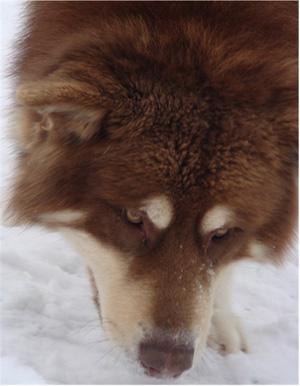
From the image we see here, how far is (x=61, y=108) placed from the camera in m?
2.34

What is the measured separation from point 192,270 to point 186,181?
45 centimetres

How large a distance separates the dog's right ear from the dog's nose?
1.07m

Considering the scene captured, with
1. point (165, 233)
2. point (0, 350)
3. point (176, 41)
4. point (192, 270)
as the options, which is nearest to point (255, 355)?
point (192, 270)

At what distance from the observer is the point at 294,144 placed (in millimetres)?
2600

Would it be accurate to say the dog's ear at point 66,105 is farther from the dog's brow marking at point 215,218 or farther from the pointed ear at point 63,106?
the dog's brow marking at point 215,218

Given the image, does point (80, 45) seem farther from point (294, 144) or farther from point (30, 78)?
point (294, 144)

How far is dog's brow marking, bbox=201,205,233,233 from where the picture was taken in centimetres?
250

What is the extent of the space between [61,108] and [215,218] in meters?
0.91

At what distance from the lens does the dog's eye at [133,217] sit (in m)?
2.54

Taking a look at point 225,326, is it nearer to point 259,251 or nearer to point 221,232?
point 259,251

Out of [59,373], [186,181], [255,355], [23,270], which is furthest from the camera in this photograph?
[23,270]

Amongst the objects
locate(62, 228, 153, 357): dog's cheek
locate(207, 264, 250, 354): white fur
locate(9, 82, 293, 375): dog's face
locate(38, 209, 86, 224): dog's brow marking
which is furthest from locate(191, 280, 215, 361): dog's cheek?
locate(38, 209, 86, 224): dog's brow marking

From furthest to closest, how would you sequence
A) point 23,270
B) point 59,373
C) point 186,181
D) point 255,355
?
point 23,270, point 255,355, point 59,373, point 186,181

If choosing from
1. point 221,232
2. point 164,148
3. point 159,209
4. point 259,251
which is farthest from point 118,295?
point 259,251
